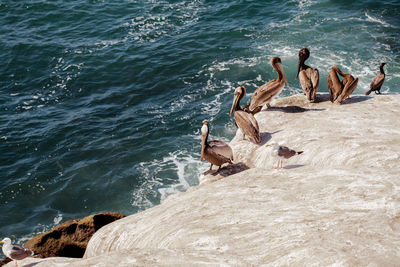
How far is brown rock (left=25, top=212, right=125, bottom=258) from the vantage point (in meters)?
14.1

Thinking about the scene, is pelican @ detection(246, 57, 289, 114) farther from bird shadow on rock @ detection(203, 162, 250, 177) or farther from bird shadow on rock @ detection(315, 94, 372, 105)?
bird shadow on rock @ detection(203, 162, 250, 177)

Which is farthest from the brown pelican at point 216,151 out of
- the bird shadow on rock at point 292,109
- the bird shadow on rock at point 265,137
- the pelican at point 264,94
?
the bird shadow on rock at point 292,109

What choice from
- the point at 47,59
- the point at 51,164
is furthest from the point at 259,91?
the point at 47,59

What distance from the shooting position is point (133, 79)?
30.6 metres

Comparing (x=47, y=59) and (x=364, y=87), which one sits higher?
(x=47, y=59)

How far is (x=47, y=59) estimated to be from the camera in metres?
33.5

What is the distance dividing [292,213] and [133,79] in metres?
23.5

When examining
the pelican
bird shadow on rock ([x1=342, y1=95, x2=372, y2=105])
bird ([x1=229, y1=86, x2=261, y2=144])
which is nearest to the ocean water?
the pelican

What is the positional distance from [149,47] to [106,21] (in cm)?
792

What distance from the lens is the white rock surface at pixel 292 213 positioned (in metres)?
7.66

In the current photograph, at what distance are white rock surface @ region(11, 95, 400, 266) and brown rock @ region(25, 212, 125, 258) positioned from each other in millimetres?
2012

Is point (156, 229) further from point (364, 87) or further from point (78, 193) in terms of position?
point (364, 87)

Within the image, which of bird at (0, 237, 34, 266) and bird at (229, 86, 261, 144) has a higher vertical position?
bird at (229, 86, 261, 144)

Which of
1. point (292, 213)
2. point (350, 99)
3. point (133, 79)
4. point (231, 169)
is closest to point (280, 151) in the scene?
point (231, 169)
